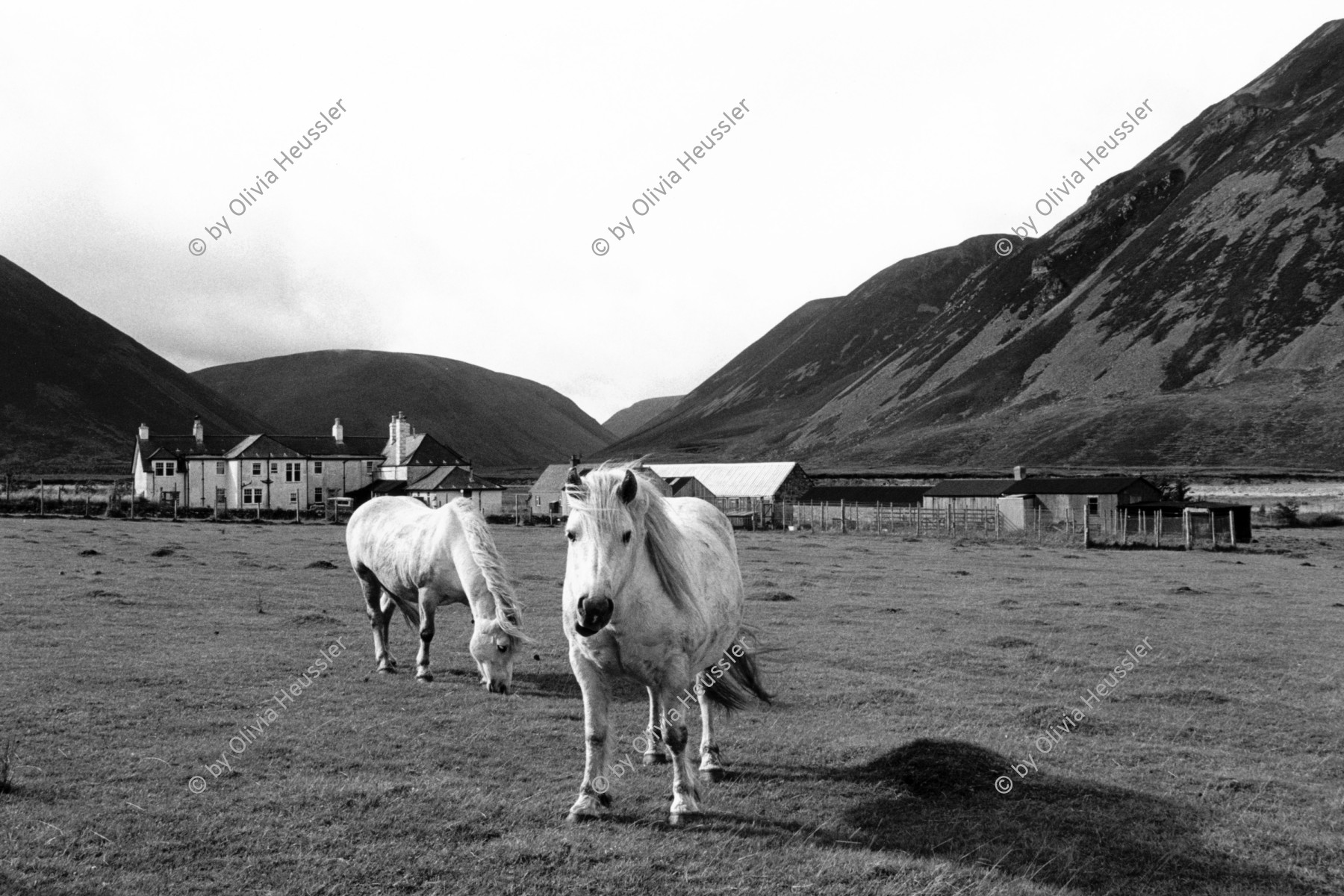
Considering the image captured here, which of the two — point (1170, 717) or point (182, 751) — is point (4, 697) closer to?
point (182, 751)

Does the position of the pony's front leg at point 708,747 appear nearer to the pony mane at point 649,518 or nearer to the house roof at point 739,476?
the pony mane at point 649,518

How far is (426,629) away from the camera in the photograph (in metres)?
13.6

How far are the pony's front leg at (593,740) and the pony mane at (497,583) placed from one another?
4.19m

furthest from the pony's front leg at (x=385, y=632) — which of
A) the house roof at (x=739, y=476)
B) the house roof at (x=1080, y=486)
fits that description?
the house roof at (x=739, y=476)

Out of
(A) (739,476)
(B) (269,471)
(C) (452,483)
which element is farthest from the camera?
(A) (739,476)

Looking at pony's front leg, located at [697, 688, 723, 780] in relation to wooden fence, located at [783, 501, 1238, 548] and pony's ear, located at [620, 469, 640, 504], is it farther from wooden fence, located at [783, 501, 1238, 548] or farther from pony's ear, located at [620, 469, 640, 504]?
wooden fence, located at [783, 501, 1238, 548]

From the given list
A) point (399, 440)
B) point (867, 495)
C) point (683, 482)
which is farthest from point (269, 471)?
point (867, 495)

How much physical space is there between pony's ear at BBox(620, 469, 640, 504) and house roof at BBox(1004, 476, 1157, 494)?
69.1 m

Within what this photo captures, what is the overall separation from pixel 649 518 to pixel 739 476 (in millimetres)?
88918

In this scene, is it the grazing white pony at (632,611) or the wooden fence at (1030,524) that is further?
the wooden fence at (1030,524)

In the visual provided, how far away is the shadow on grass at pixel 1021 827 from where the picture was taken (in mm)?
6953

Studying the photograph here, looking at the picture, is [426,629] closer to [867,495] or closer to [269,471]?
[867,495]

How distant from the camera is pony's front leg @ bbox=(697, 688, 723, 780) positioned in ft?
29.2

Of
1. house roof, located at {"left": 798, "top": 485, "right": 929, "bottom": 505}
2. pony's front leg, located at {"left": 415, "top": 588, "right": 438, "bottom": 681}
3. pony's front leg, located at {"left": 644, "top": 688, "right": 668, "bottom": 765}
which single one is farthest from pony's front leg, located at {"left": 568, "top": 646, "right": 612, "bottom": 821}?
house roof, located at {"left": 798, "top": 485, "right": 929, "bottom": 505}
